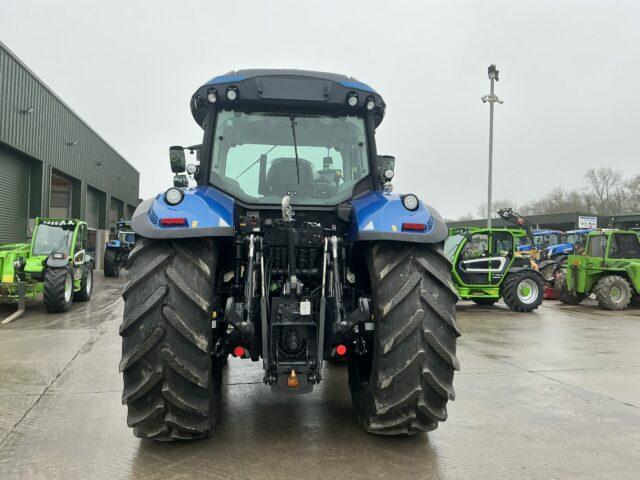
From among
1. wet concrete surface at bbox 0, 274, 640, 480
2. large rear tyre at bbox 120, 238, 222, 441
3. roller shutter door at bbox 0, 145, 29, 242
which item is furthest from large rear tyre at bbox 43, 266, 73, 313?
large rear tyre at bbox 120, 238, 222, 441

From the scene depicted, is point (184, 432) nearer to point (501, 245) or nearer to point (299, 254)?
point (299, 254)

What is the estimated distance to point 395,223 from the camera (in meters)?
3.39

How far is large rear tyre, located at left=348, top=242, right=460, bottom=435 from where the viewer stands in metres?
3.26

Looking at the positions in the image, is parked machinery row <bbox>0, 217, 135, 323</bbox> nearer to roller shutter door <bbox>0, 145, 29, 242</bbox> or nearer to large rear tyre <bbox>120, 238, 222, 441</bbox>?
roller shutter door <bbox>0, 145, 29, 242</bbox>

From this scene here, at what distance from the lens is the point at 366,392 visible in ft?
11.8

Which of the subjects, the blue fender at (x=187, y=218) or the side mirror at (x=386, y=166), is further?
the side mirror at (x=386, y=166)

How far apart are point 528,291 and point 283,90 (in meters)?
11.2

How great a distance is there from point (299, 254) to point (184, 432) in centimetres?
143

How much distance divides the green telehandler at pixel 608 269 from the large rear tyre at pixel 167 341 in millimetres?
13470

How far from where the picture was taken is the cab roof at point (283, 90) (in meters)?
3.89

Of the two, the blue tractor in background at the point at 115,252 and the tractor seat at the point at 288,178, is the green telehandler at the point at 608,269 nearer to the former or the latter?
the tractor seat at the point at 288,178

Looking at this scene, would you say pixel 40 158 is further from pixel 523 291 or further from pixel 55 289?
pixel 523 291

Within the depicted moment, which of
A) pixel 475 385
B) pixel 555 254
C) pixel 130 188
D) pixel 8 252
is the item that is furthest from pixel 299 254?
pixel 130 188

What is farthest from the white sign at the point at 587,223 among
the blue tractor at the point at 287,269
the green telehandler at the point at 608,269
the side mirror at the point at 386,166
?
the blue tractor at the point at 287,269
